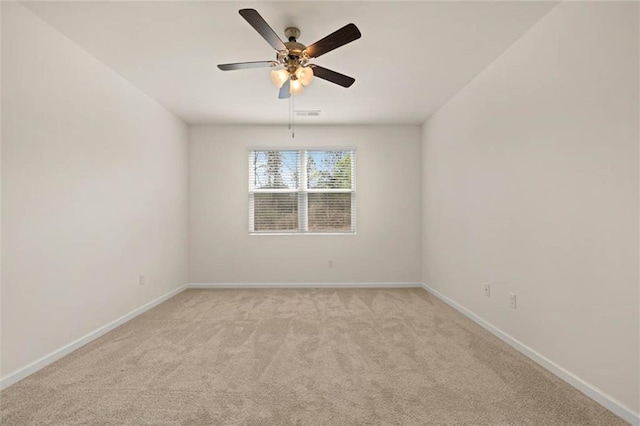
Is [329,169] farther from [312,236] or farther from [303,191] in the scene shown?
[312,236]

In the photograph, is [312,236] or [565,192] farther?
[312,236]

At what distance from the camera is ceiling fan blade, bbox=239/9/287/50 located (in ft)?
6.33

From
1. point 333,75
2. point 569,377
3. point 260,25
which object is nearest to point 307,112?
point 333,75

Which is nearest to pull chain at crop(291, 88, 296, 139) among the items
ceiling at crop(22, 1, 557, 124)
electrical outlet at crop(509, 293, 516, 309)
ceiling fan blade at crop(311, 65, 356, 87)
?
ceiling at crop(22, 1, 557, 124)

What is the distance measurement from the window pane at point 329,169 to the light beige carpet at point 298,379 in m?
2.42

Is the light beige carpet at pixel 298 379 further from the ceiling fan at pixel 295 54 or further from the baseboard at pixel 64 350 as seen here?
the ceiling fan at pixel 295 54

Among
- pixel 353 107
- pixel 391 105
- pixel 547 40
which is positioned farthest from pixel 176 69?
pixel 547 40

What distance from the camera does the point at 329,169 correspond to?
17.5 ft

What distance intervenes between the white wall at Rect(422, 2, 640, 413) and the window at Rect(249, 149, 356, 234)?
2179mm

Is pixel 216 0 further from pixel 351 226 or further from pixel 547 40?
pixel 351 226

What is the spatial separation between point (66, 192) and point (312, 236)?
10.7 ft

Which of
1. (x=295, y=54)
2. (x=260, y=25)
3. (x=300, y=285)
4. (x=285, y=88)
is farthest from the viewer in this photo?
(x=300, y=285)

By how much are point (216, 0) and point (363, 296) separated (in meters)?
3.74

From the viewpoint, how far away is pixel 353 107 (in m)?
4.37
